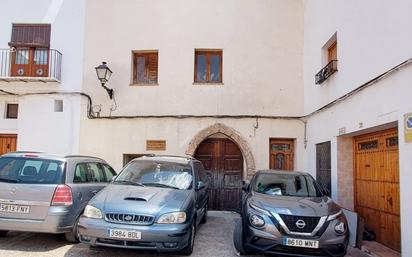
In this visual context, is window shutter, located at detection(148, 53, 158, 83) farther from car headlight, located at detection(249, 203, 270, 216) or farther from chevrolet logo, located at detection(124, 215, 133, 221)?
chevrolet logo, located at detection(124, 215, 133, 221)

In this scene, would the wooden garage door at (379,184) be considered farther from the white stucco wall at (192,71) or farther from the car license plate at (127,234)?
the car license plate at (127,234)

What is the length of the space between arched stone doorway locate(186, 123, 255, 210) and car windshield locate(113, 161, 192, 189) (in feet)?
12.6

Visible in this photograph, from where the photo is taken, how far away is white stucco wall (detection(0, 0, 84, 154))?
11047 mm

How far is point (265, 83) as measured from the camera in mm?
11070

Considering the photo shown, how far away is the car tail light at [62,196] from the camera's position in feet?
19.0

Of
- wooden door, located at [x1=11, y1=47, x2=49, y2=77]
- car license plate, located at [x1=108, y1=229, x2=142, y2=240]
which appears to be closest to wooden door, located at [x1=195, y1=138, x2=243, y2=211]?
wooden door, located at [x1=11, y1=47, x2=49, y2=77]

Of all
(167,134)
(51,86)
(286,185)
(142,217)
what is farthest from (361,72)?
(51,86)

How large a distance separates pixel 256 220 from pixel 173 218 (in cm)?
134

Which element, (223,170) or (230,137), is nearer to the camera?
(230,137)

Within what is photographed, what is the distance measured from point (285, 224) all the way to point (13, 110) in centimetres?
986

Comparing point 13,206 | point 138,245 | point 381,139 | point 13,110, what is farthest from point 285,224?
point 13,110

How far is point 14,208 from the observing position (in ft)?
18.7

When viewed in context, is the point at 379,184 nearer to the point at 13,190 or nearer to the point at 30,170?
the point at 30,170

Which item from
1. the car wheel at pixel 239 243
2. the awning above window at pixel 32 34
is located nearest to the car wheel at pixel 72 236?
the car wheel at pixel 239 243
